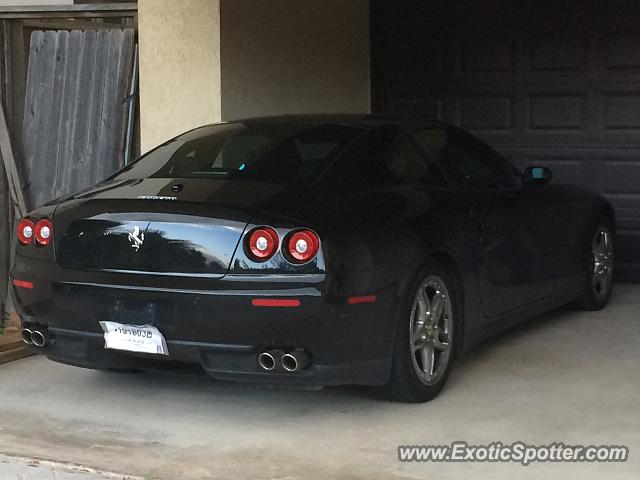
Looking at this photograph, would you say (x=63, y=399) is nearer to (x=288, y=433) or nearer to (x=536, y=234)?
(x=288, y=433)

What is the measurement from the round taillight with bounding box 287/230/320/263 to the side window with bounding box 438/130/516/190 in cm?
154

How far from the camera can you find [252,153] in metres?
6.20

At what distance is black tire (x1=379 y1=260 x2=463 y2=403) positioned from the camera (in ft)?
18.6

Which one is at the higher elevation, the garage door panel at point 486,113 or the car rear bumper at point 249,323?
the garage door panel at point 486,113

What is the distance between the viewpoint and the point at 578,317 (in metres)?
8.24

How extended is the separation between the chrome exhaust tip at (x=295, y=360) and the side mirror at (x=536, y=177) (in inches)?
101

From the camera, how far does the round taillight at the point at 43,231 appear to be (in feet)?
19.3

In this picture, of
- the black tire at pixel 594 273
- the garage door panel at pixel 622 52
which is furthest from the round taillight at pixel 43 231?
the garage door panel at pixel 622 52

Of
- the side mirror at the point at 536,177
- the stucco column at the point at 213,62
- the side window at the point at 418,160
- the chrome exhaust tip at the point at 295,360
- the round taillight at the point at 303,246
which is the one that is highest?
the stucco column at the point at 213,62

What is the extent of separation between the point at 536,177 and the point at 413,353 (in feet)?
6.85

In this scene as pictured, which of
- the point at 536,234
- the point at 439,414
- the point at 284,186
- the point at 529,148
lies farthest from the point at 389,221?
the point at 529,148

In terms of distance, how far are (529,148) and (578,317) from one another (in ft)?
7.79

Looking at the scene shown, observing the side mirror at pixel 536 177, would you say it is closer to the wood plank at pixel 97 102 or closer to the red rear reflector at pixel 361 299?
the red rear reflector at pixel 361 299

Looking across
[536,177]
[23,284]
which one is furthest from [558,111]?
[23,284]
